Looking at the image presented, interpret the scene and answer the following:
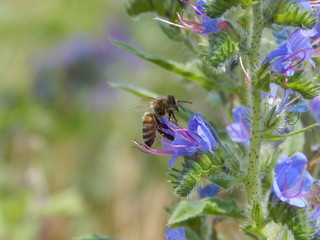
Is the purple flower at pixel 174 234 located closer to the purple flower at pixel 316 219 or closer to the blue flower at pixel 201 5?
the purple flower at pixel 316 219

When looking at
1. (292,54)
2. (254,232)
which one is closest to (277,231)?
(254,232)

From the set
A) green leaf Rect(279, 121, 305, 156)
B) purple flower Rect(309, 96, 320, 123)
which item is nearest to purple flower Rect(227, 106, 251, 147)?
green leaf Rect(279, 121, 305, 156)

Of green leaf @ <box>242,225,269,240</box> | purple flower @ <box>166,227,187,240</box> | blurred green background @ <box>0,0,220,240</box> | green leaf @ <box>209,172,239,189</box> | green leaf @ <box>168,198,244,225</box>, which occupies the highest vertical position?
blurred green background @ <box>0,0,220,240</box>

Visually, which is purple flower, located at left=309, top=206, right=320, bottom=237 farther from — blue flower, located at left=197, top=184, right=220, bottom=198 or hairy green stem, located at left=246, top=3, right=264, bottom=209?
blue flower, located at left=197, top=184, right=220, bottom=198

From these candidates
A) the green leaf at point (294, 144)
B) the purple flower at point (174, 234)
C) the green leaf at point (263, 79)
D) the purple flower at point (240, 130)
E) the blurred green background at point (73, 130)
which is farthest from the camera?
the blurred green background at point (73, 130)

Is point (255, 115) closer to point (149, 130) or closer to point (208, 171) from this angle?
point (208, 171)

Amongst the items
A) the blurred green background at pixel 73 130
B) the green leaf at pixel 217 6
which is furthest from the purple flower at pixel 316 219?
the blurred green background at pixel 73 130
